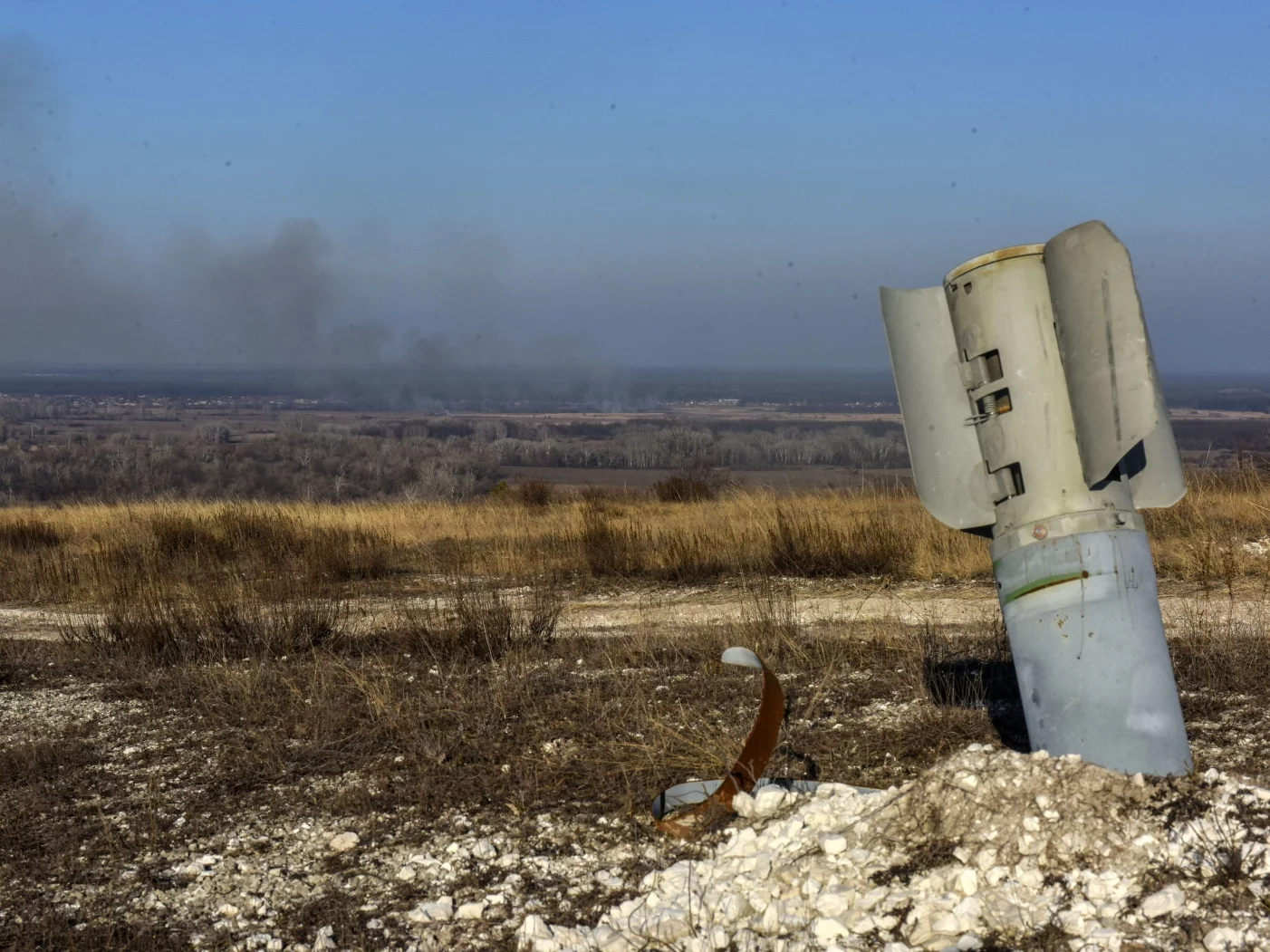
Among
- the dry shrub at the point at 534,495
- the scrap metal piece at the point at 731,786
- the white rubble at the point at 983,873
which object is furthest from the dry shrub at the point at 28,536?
the white rubble at the point at 983,873

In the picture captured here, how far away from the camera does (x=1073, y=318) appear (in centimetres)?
409

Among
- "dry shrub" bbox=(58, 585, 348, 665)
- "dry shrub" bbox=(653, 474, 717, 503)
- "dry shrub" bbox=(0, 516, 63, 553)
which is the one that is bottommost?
"dry shrub" bbox=(653, 474, 717, 503)

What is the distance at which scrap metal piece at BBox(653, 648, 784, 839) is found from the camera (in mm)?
4285

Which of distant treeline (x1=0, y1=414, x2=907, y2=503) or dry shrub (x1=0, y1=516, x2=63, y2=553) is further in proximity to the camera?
distant treeline (x1=0, y1=414, x2=907, y2=503)

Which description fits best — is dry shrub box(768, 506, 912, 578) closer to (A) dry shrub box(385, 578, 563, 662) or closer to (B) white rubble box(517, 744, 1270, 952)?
(A) dry shrub box(385, 578, 563, 662)

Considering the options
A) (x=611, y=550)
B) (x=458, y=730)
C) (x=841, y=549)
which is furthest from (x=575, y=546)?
(x=458, y=730)

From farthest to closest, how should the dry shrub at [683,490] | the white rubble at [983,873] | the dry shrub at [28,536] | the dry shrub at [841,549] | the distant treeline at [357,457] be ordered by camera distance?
the distant treeline at [357,457] → the dry shrub at [683,490] → the dry shrub at [28,536] → the dry shrub at [841,549] → the white rubble at [983,873]

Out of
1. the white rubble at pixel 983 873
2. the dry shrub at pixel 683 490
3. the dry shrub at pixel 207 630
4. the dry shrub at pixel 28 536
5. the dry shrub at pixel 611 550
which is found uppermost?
the dry shrub at pixel 28 536

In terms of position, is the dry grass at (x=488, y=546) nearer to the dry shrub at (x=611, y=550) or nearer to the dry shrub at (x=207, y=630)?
the dry shrub at (x=611, y=550)

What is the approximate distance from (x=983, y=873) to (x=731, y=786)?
1130mm

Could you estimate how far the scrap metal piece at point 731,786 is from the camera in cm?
429

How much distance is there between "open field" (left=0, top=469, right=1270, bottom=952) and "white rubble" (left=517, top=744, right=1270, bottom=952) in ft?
0.14

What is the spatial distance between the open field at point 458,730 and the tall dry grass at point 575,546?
6.5 inches

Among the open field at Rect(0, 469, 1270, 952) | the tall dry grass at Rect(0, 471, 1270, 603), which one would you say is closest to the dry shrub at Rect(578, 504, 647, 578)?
the tall dry grass at Rect(0, 471, 1270, 603)
